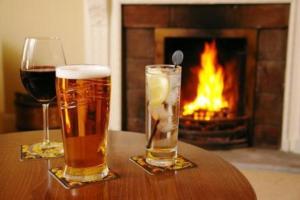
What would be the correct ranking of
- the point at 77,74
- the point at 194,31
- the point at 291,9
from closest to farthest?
the point at 77,74
the point at 291,9
the point at 194,31

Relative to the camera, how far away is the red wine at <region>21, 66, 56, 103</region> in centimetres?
86

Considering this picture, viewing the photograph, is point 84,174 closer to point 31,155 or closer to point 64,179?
point 64,179

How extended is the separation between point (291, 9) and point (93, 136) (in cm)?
190

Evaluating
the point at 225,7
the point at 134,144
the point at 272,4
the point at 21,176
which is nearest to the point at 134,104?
the point at 225,7

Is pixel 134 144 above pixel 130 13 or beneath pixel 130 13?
beneath

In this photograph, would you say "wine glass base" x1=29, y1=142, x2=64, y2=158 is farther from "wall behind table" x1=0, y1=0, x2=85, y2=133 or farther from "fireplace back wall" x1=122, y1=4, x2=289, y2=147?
"wall behind table" x1=0, y1=0, x2=85, y2=133

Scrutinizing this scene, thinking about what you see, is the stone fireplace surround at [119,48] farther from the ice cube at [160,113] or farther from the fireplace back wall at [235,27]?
the ice cube at [160,113]

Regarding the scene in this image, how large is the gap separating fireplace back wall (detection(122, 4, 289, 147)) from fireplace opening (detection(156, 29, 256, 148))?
2.0 inches

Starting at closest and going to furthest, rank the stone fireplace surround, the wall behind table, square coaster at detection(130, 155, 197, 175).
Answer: square coaster at detection(130, 155, 197, 175), the stone fireplace surround, the wall behind table

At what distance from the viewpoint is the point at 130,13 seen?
8.40 ft

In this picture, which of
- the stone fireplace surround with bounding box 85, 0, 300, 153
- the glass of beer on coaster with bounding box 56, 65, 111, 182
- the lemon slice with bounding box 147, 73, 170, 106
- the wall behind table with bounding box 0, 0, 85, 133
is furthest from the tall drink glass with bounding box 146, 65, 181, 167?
the wall behind table with bounding box 0, 0, 85, 133

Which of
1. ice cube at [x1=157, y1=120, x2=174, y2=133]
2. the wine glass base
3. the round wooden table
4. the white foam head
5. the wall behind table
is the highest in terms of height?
the wall behind table

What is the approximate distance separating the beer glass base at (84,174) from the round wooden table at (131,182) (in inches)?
0.9

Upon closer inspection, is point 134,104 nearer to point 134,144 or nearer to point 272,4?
point 272,4
